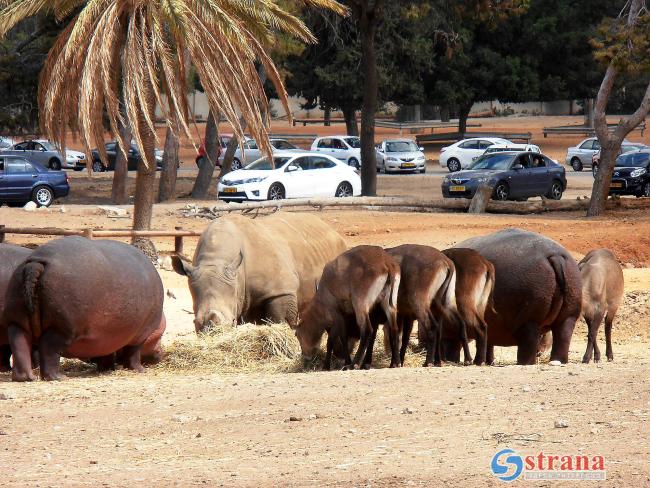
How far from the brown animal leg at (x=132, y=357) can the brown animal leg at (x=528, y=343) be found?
400 centimetres

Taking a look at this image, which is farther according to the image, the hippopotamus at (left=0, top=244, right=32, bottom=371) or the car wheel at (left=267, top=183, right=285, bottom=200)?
the car wheel at (left=267, top=183, right=285, bottom=200)

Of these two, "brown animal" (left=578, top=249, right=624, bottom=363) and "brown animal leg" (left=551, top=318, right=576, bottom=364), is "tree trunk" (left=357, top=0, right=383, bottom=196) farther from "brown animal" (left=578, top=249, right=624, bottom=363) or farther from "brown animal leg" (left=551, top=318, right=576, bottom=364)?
"brown animal leg" (left=551, top=318, right=576, bottom=364)

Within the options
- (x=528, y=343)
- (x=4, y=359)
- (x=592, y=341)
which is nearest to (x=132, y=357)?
(x=4, y=359)

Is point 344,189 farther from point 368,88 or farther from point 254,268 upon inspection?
point 254,268

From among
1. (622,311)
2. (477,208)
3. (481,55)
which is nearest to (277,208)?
(477,208)

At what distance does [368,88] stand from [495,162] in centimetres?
541

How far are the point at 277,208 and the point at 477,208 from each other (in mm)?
Result: 6290

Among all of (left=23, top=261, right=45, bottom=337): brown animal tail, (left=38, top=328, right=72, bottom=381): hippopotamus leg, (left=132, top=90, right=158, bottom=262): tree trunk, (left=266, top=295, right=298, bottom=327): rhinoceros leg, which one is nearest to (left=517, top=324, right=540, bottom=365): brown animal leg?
(left=266, top=295, right=298, bottom=327): rhinoceros leg

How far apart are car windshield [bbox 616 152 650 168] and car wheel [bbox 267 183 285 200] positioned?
12.8 meters

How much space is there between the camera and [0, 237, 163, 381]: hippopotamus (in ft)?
35.4

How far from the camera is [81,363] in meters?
12.7

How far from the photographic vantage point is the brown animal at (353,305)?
11.5m

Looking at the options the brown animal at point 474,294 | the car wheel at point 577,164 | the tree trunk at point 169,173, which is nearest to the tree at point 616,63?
the tree trunk at point 169,173

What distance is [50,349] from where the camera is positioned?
35.8ft
